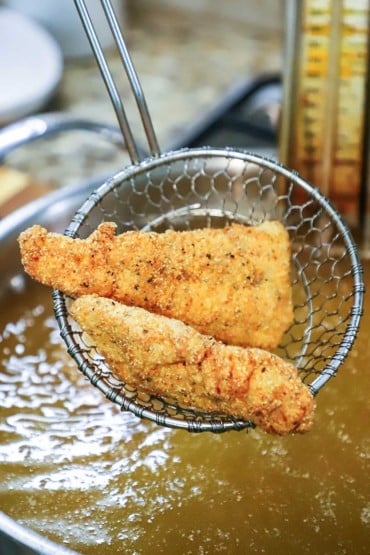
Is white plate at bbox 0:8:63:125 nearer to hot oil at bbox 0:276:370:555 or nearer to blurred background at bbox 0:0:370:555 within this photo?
blurred background at bbox 0:0:370:555

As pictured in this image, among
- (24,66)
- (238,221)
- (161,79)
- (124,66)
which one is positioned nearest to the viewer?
(124,66)

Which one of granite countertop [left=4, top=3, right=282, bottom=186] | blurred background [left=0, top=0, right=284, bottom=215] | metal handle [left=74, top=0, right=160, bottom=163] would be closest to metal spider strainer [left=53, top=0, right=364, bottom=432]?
metal handle [left=74, top=0, right=160, bottom=163]

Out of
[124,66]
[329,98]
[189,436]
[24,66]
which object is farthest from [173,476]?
[24,66]

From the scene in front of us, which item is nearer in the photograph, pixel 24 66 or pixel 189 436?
pixel 189 436

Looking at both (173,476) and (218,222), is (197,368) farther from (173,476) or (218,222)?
(218,222)

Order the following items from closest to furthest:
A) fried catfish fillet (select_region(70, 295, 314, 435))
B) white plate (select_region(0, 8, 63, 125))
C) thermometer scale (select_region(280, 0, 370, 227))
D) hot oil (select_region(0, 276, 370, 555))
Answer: fried catfish fillet (select_region(70, 295, 314, 435)), hot oil (select_region(0, 276, 370, 555)), thermometer scale (select_region(280, 0, 370, 227)), white plate (select_region(0, 8, 63, 125))

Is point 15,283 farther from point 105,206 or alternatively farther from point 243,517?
Result: point 243,517
